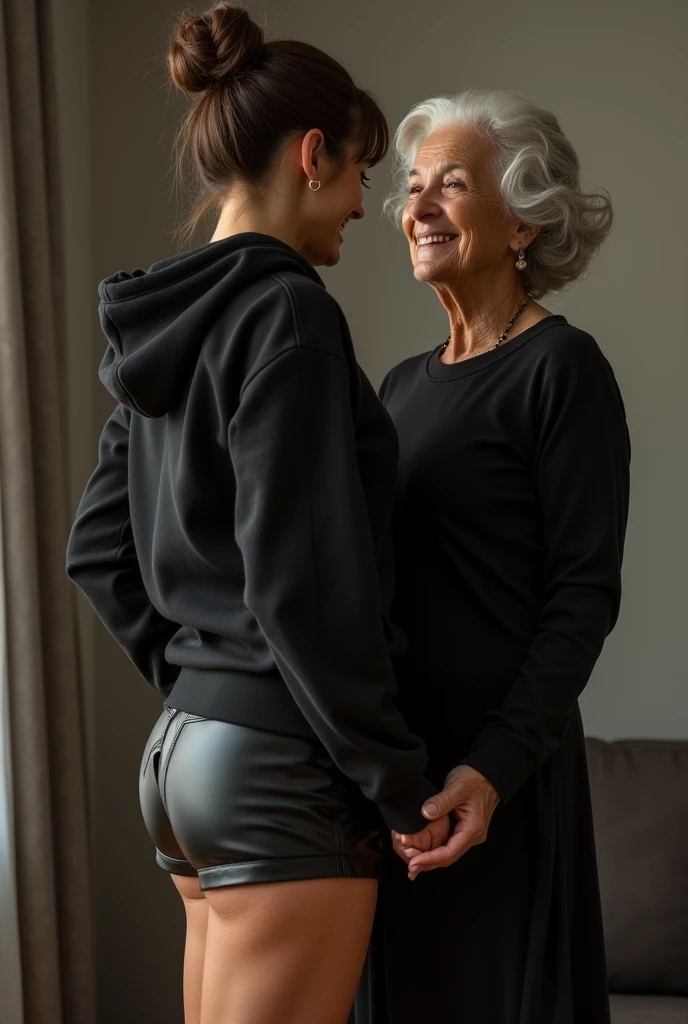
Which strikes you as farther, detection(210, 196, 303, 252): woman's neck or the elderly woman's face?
the elderly woman's face

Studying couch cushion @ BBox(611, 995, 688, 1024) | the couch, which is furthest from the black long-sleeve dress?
the couch

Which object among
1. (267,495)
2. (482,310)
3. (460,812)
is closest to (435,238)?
(482,310)

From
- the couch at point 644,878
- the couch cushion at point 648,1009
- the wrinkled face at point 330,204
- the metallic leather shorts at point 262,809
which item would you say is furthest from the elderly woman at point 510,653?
the couch at point 644,878

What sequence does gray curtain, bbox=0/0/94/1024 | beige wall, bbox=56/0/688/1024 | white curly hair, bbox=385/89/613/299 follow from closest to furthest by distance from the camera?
white curly hair, bbox=385/89/613/299 → gray curtain, bbox=0/0/94/1024 → beige wall, bbox=56/0/688/1024

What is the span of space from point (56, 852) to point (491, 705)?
1.24 metres

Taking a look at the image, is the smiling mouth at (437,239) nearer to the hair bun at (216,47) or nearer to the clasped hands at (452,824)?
the hair bun at (216,47)

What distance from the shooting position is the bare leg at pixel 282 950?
1.14 meters

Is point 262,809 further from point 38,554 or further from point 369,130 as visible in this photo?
point 38,554

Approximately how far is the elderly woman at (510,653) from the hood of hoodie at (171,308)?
431 millimetres

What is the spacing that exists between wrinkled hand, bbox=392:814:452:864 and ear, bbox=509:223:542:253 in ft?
2.84

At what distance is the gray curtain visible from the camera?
2.12m

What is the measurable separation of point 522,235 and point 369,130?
0.44 metres

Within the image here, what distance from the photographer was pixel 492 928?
147cm

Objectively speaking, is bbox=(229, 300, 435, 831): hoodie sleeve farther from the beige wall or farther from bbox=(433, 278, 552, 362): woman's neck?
the beige wall
